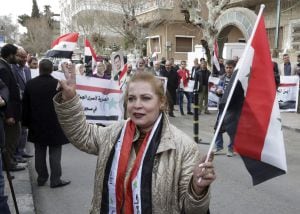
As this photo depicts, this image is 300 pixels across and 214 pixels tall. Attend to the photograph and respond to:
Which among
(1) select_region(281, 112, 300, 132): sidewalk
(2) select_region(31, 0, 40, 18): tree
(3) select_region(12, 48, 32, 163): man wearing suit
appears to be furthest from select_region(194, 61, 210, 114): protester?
(2) select_region(31, 0, 40, 18): tree

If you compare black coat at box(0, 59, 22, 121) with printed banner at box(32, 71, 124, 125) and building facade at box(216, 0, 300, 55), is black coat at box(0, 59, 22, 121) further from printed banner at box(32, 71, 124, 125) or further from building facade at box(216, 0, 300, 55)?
building facade at box(216, 0, 300, 55)

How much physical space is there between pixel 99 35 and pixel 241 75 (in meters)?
44.3

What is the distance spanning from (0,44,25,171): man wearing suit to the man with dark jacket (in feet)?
0.44

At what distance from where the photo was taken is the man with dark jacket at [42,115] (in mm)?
5621

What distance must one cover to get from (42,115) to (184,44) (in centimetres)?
3470

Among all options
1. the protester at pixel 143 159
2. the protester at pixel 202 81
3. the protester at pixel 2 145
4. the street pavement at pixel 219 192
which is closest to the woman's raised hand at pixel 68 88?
the protester at pixel 143 159

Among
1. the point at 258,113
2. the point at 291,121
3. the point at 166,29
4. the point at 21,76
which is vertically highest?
the point at 166,29

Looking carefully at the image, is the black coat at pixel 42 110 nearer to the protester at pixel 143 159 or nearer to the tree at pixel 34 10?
the protester at pixel 143 159

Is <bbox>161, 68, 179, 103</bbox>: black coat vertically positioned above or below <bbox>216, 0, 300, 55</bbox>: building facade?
below

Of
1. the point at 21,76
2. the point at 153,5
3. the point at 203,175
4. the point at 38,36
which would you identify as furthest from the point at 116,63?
the point at 38,36

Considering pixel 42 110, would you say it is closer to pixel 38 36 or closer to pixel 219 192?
pixel 219 192

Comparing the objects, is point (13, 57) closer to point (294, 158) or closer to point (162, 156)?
point (162, 156)

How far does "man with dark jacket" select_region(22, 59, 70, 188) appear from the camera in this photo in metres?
5.62

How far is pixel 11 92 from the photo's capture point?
5672 mm
